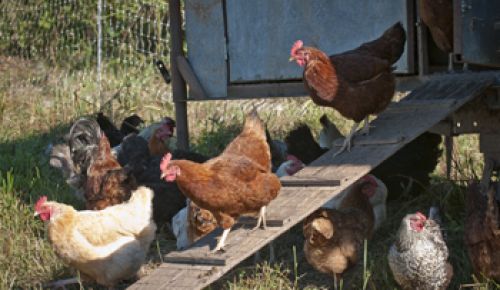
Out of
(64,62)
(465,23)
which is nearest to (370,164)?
(465,23)

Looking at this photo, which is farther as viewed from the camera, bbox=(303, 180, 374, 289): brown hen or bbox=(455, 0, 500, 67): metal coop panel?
bbox=(455, 0, 500, 67): metal coop panel

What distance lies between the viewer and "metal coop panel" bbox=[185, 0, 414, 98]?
8.53 meters

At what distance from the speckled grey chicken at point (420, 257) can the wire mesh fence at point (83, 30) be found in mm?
9727

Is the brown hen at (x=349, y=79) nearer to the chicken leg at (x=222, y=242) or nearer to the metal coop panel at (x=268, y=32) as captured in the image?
the metal coop panel at (x=268, y=32)

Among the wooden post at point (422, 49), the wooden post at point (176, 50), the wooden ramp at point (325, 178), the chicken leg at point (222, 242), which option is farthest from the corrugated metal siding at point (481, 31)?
the wooden post at point (176, 50)

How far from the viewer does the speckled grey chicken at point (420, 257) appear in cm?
656

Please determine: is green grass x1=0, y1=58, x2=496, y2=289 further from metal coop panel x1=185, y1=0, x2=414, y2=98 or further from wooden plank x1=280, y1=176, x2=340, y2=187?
metal coop panel x1=185, y1=0, x2=414, y2=98

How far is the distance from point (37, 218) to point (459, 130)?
3.69 meters

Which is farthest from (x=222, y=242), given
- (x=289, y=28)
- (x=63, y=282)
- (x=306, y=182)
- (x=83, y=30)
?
(x=83, y=30)

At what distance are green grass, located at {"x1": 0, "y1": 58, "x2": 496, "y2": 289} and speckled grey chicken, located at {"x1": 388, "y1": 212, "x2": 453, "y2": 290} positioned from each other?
25 centimetres

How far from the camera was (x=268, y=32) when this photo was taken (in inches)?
363

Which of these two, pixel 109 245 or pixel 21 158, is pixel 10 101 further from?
pixel 109 245

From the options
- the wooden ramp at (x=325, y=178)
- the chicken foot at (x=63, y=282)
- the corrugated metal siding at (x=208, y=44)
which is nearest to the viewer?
the wooden ramp at (x=325, y=178)

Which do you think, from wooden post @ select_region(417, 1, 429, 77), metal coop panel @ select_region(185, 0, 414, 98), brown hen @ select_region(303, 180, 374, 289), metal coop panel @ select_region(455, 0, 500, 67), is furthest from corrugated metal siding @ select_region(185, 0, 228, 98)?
metal coop panel @ select_region(455, 0, 500, 67)
